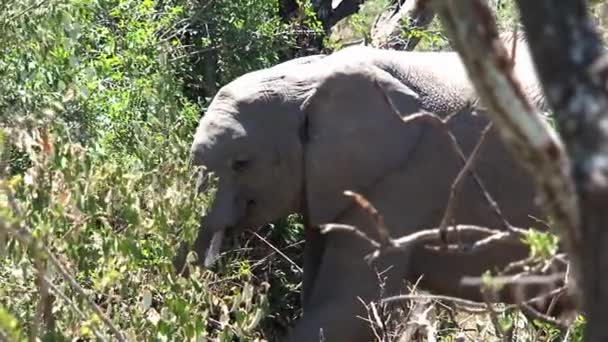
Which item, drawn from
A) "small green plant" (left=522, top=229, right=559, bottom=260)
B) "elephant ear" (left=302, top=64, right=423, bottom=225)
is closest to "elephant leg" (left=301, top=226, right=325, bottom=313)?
"elephant ear" (left=302, top=64, right=423, bottom=225)

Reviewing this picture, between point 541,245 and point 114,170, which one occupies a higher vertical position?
point 541,245

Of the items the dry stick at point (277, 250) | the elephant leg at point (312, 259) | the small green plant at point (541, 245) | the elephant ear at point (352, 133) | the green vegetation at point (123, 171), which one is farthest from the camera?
the dry stick at point (277, 250)

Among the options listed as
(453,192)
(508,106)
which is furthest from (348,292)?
(508,106)

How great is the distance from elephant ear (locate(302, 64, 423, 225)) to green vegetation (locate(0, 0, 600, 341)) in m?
0.52

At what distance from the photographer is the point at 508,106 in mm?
1537

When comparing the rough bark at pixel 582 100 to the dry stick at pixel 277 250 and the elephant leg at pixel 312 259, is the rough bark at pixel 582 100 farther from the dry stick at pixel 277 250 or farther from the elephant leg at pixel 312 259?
the dry stick at pixel 277 250

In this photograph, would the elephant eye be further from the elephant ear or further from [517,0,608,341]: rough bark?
[517,0,608,341]: rough bark

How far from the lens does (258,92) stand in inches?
223

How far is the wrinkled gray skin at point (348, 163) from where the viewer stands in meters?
5.59

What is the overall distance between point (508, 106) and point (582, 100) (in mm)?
139

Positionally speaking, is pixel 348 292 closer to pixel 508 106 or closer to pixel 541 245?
pixel 541 245

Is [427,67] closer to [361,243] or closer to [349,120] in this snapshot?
[349,120]

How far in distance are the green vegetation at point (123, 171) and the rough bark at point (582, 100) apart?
1031 mm

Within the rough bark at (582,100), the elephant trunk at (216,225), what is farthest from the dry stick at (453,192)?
the elephant trunk at (216,225)
